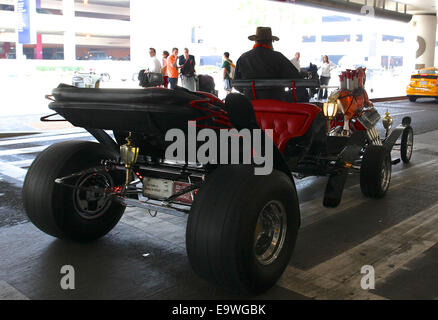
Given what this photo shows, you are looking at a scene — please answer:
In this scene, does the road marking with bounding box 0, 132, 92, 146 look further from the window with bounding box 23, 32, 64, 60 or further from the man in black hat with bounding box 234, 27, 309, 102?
the window with bounding box 23, 32, 64, 60

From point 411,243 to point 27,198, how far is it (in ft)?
11.9

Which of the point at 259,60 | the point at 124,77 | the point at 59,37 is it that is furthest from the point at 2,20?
the point at 259,60

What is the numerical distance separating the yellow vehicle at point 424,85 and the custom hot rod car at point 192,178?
18259 millimetres

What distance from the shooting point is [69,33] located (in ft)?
107

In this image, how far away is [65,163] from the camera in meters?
4.27

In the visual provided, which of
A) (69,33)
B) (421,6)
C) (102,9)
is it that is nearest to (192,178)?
(421,6)

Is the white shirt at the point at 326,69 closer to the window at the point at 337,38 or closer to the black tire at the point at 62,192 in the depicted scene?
the black tire at the point at 62,192

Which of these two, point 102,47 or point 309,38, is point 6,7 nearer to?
point 102,47

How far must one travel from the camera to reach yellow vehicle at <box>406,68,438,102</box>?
71.9ft

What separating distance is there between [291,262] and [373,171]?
234 cm

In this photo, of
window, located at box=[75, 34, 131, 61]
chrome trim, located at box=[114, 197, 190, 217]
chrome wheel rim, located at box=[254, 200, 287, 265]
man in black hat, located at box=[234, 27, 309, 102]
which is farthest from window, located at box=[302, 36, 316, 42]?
chrome wheel rim, located at box=[254, 200, 287, 265]

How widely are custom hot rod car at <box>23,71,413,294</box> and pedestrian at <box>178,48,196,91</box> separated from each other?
1211 centimetres
